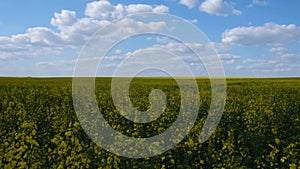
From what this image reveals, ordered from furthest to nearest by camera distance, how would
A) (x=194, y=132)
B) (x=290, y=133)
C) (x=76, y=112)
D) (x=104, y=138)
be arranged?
(x=76, y=112) → (x=290, y=133) → (x=194, y=132) → (x=104, y=138)

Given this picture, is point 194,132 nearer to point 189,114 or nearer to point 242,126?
point 189,114

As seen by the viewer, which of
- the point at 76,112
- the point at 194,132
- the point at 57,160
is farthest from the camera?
the point at 76,112

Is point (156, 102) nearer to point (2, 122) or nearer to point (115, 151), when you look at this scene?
point (2, 122)

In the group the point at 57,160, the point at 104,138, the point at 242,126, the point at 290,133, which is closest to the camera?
the point at 57,160

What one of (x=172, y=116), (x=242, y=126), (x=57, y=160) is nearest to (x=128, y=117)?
(x=172, y=116)

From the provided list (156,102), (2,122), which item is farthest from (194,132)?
(2,122)

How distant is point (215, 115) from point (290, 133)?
85.4 inches

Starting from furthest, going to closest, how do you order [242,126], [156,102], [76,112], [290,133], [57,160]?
[156,102] < [76,112] < [242,126] < [290,133] < [57,160]

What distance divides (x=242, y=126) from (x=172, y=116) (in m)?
2.12

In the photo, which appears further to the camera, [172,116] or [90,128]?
[172,116]

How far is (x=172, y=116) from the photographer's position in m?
11.0

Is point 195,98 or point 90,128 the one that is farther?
point 195,98

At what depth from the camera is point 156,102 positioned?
1334cm

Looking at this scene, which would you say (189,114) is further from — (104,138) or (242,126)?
(104,138)
